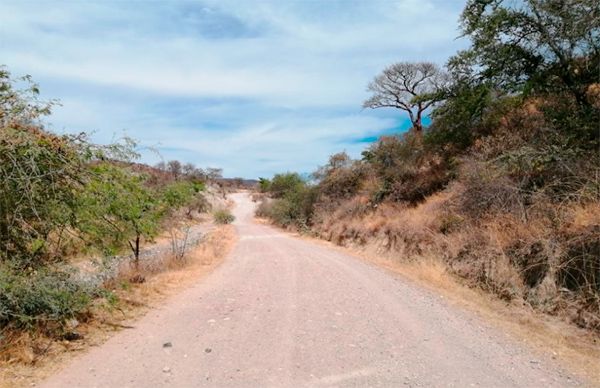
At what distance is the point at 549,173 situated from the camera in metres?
12.4

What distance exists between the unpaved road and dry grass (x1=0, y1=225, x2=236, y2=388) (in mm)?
250

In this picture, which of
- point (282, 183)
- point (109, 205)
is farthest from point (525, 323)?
point (282, 183)

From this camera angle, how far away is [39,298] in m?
6.12

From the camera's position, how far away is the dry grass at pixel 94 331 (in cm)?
527

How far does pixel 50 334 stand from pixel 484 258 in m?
9.24

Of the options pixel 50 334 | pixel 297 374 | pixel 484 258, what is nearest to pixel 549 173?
pixel 484 258

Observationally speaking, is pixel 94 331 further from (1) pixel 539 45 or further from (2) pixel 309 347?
(1) pixel 539 45

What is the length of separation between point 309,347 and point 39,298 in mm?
3562

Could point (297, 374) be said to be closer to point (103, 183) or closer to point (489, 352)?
point (489, 352)

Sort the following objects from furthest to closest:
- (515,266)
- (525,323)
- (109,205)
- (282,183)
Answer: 1. (282,183)
2. (515,266)
3. (525,323)
4. (109,205)

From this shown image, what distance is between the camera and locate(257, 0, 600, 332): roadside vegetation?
8945 mm

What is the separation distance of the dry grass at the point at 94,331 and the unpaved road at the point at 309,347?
0.82ft

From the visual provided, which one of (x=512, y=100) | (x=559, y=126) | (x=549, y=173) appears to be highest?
(x=512, y=100)

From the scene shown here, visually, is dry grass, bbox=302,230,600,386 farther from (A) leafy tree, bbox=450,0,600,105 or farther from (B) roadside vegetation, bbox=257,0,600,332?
(A) leafy tree, bbox=450,0,600,105
